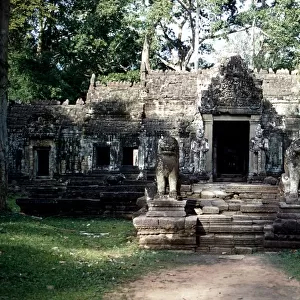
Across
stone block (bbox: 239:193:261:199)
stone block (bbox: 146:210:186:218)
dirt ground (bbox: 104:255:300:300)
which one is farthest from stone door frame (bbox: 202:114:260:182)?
dirt ground (bbox: 104:255:300:300)

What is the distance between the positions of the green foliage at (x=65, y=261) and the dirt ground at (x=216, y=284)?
14.9 inches

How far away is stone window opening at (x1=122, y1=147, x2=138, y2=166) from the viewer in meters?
22.0

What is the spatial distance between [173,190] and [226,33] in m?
25.4

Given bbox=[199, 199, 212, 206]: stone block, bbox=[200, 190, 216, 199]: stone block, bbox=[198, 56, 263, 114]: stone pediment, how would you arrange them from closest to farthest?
1. bbox=[199, 199, 212, 206]: stone block
2. bbox=[200, 190, 216, 199]: stone block
3. bbox=[198, 56, 263, 114]: stone pediment

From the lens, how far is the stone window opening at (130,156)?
2198cm

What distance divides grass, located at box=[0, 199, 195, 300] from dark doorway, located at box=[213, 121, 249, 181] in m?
8.56

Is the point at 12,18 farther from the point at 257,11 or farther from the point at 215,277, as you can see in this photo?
the point at 257,11

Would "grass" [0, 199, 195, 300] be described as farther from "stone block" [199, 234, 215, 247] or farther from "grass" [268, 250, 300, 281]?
"grass" [268, 250, 300, 281]

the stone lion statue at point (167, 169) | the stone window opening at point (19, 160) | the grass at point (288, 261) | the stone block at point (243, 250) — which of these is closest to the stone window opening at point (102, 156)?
the stone window opening at point (19, 160)

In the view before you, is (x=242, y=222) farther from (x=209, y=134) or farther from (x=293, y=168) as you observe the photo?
(x=209, y=134)

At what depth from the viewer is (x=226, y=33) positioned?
3388cm

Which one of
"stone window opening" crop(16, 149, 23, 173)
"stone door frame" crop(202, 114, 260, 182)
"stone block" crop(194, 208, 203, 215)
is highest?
"stone door frame" crop(202, 114, 260, 182)

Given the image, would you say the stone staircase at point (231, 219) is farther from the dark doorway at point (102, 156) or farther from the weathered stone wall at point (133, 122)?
the dark doorway at point (102, 156)

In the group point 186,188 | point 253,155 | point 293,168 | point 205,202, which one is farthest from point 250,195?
point 253,155
